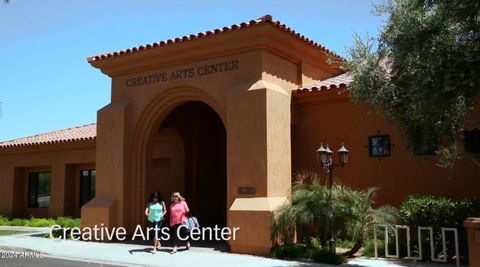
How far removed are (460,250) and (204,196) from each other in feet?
31.7

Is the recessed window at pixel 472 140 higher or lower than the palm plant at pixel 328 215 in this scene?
higher

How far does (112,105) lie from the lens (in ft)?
50.0

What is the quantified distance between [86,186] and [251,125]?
11606 mm

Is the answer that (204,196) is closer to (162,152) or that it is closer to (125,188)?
(162,152)

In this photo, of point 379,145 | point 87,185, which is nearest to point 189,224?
point 379,145

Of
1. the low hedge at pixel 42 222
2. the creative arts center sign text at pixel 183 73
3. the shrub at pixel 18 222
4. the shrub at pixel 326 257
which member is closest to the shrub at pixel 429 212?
the shrub at pixel 326 257

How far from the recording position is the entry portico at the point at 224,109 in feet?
39.9

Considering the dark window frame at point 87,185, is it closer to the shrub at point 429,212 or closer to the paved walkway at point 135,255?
the paved walkway at point 135,255

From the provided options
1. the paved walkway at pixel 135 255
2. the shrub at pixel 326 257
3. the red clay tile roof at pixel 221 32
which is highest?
the red clay tile roof at pixel 221 32

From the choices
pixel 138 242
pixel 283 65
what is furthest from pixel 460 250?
pixel 138 242

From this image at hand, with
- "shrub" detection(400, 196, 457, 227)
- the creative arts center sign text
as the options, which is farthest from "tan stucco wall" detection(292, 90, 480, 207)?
the creative arts center sign text

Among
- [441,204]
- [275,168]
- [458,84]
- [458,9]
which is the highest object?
[458,9]

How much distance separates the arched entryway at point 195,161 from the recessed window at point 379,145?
6.48 meters

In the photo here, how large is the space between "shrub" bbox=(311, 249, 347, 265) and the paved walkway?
209 millimetres
